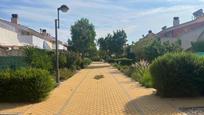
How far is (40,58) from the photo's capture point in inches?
957

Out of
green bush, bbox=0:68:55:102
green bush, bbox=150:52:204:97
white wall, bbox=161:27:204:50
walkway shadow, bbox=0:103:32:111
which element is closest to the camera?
walkway shadow, bbox=0:103:32:111

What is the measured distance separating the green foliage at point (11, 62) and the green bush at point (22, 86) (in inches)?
196

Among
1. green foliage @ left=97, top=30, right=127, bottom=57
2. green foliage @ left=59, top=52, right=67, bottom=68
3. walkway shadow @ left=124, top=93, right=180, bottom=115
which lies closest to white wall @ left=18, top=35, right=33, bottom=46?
green foliage @ left=59, top=52, right=67, bottom=68

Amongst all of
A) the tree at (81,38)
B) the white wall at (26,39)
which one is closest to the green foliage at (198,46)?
the white wall at (26,39)

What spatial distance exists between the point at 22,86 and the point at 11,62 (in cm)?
679

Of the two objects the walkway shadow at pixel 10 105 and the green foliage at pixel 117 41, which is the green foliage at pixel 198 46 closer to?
the walkway shadow at pixel 10 105

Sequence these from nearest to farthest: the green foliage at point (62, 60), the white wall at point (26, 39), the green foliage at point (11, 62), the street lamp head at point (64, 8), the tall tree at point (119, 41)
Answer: the green foliage at point (11, 62) < the street lamp head at point (64, 8) < the green foliage at point (62, 60) < the white wall at point (26, 39) < the tall tree at point (119, 41)

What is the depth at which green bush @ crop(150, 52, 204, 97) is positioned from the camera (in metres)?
14.8

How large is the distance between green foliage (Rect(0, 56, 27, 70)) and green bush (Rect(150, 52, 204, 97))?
8.63 meters

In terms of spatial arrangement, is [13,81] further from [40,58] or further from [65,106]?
[40,58]

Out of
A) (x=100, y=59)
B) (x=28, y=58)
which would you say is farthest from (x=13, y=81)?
(x=100, y=59)

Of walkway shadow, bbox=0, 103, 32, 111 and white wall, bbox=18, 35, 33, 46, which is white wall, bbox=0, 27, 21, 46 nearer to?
white wall, bbox=18, 35, 33, 46

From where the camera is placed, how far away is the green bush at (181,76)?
14828mm

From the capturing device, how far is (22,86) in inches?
576
